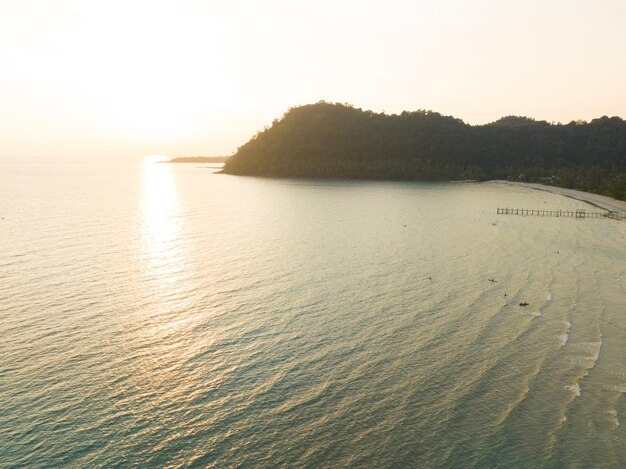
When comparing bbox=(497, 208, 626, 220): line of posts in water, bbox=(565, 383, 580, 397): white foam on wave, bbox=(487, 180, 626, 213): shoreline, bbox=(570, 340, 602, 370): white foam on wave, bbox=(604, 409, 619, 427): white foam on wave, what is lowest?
bbox=(604, 409, 619, 427): white foam on wave

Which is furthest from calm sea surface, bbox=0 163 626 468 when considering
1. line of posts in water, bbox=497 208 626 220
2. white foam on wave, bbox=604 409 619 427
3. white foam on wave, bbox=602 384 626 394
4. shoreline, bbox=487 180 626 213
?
shoreline, bbox=487 180 626 213

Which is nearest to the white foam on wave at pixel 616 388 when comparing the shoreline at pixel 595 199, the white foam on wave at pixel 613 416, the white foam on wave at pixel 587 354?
the white foam on wave at pixel 587 354

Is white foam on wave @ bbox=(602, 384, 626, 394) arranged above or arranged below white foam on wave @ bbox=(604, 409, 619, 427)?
above

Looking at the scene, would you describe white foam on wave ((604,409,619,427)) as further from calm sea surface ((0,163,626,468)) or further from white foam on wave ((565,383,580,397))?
white foam on wave ((565,383,580,397))

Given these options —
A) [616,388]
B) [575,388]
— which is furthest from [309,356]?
[616,388]

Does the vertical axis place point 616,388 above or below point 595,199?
below

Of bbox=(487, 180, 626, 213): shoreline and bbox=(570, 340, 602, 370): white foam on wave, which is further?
bbox=(487, 180, 626, 213): shoreline

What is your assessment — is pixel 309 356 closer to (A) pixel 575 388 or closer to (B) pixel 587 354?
(A) pixel 575 388

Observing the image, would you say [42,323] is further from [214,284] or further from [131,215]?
[131,215]

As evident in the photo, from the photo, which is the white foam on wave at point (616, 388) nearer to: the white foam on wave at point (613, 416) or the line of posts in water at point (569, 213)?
the white foam on wave at point (613, 416)
